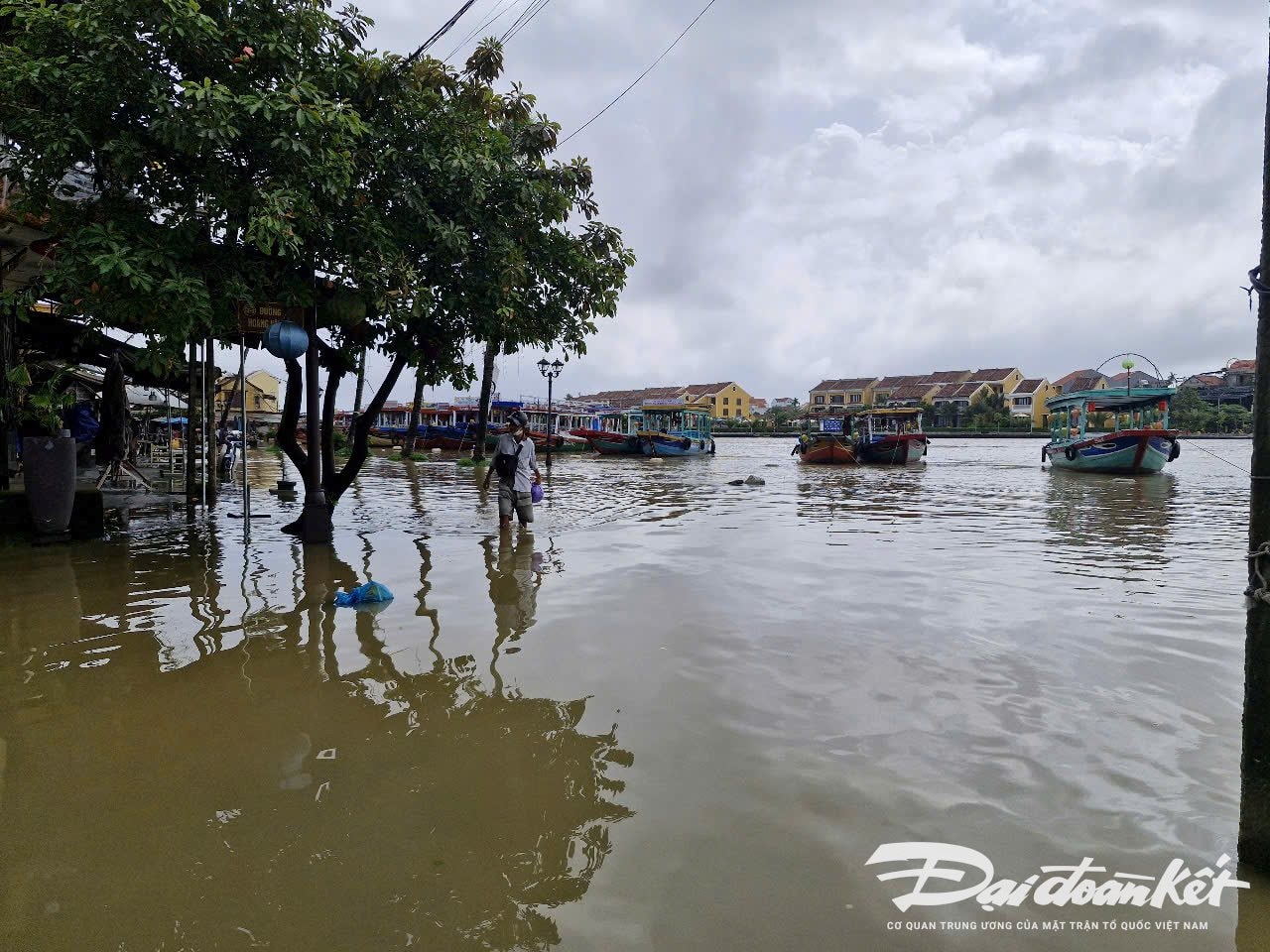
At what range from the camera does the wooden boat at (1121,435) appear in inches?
1013

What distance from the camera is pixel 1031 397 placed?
3863 inches

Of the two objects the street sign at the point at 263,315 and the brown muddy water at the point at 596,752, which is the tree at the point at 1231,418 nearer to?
the brown muddy water at the point at 596,752

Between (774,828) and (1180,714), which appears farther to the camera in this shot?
(1180,714)

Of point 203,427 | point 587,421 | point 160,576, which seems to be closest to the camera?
point 160,576

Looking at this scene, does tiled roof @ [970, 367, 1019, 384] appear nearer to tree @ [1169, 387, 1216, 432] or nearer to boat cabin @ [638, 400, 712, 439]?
tree @ [1169, 387, 1216, 432]

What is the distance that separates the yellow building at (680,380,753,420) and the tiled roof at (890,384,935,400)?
904 inches

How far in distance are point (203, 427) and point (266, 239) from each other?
6.36 meters

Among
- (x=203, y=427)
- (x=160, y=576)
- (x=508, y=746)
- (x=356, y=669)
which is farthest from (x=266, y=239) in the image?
(x=203, y=427)

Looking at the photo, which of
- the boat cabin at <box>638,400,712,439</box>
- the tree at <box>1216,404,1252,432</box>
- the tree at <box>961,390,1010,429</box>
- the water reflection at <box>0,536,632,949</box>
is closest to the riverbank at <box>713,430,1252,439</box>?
the tree at <box>1216,404,1252,432</box>

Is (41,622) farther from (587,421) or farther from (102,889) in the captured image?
(587,421)

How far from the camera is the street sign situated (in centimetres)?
851

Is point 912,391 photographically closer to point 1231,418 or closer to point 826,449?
point 1231,418

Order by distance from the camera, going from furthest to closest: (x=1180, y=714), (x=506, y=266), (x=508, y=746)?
(x=506, y=266) < (x=1180, y=714) < (x=508, y=746)

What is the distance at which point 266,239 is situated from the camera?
6.95m
